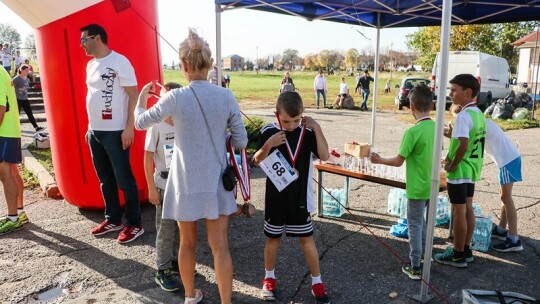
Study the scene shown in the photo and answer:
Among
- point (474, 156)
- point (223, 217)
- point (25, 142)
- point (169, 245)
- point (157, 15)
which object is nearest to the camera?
point (223, 217)

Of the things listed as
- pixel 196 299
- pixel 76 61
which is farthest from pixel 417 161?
pixel 76 61

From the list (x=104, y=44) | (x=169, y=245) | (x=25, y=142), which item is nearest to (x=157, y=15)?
(x=104, y=44)

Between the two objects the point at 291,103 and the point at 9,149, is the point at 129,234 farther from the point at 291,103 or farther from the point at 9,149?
the point at 291,103

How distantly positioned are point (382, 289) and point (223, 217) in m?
1.47

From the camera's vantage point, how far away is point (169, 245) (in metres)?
3.29

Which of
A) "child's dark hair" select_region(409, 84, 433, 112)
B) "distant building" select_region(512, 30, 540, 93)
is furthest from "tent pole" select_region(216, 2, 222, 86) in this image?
"distant building" select_region(512, 30, 540, 93)

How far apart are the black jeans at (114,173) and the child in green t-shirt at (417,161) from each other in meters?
2.33

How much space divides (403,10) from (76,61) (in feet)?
13.5

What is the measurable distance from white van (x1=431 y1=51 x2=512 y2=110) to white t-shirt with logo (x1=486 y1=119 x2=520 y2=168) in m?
14.7

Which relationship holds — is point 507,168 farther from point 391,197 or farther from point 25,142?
point 25,142

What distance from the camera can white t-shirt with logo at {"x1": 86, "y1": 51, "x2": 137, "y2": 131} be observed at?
13.1 ft

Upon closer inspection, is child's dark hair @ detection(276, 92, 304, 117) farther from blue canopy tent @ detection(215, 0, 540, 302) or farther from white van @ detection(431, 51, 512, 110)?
white van @ detection(431, 51, 512, 110)

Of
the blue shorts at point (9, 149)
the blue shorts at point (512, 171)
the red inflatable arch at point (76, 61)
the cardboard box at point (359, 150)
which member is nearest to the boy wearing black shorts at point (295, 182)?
the cardboard box at point (359, 150)

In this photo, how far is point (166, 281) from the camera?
10.9 feet
